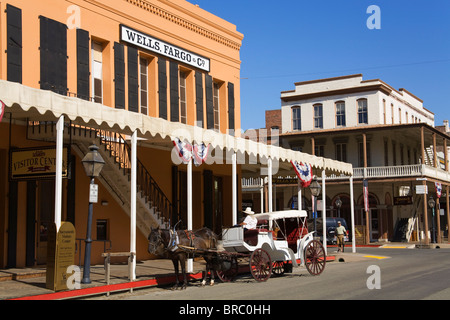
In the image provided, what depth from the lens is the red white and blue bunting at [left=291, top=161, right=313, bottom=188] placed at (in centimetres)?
2145

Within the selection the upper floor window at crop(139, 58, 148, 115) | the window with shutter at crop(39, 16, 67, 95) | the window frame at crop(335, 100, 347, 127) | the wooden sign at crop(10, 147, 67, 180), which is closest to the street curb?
the wooden sign at crop(10, 147, 67, 180)

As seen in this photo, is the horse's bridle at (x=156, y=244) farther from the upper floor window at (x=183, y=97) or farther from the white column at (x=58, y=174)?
the upper floor window at (x=183, y=97)

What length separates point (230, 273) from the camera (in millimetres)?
15711

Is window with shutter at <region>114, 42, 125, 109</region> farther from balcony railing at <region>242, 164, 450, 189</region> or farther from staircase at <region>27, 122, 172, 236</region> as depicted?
balcony railing at <region>242, 164, 450, 189</region>

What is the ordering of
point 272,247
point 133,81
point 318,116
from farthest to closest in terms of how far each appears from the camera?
1. point 318,116
2. point 133,81
3. point 272,247

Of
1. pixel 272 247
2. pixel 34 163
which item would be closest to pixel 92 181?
pixel 34 163

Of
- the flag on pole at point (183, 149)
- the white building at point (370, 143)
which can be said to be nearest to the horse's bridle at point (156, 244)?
the flag on pole at point (183, 149)

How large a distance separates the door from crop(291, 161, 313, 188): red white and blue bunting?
8.81 m

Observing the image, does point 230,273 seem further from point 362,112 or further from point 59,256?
point 362,112

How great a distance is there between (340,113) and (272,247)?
110ft

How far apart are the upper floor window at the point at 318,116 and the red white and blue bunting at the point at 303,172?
26497mm

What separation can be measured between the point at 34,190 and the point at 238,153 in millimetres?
6489

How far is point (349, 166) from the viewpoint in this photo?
26.8 metres
